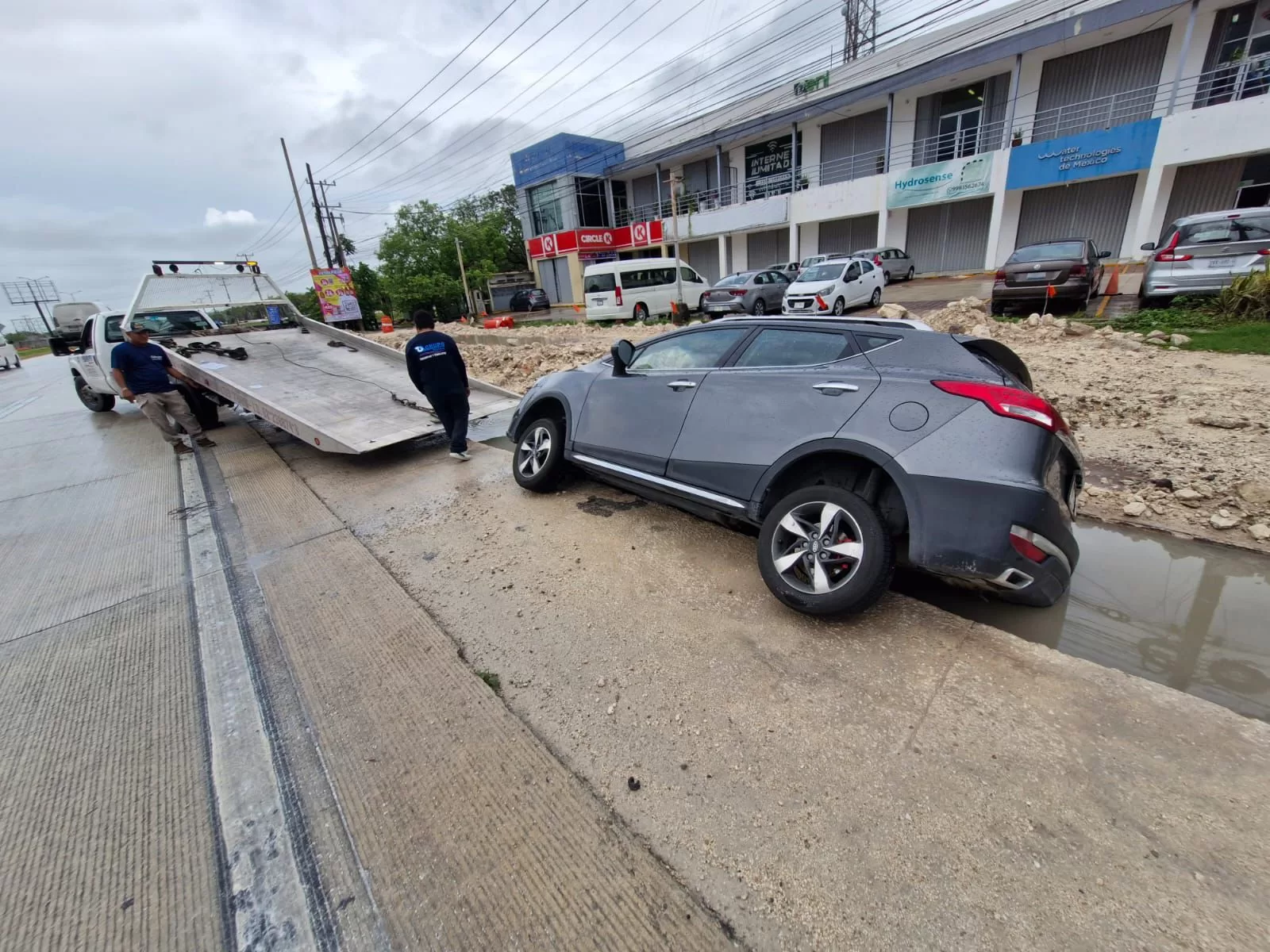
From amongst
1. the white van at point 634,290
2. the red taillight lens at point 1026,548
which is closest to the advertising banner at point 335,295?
the white van at point 634,290

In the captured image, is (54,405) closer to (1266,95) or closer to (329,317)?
(329,317)

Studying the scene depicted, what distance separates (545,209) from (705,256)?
1165 cm

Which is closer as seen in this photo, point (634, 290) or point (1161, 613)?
point (1161, 613)

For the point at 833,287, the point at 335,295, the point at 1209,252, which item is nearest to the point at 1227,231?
the point at 1209,252

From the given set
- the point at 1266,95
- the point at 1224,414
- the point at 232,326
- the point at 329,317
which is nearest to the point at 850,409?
the point at 1224,414

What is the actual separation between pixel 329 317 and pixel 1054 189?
95.0ft

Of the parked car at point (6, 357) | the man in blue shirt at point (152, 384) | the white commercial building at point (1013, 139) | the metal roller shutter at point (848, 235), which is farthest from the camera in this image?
the parked car at point (6, 357)

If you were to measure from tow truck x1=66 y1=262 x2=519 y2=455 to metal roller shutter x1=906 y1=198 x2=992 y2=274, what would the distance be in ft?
69.2

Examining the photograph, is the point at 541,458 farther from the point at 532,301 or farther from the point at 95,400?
the point at 532,301

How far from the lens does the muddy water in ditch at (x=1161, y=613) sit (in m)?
2.42

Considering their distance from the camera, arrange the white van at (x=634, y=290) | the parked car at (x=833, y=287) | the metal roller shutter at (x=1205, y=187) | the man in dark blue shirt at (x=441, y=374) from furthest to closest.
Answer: the white van at (x=634, y=290)
the metal roller shutter at (x=1205, y=187)
the parked car at (x=833, y=287)
the man in dark blue shirt at (x=441, y=374)

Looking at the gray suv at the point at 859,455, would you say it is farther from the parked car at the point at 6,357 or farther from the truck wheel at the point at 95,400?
the parked car at the point at 6,357

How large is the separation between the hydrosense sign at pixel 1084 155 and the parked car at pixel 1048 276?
853 cm

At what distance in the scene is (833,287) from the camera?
13.2 meters
